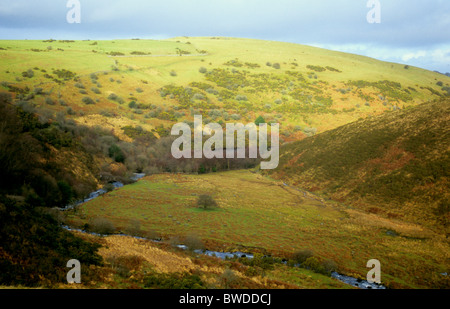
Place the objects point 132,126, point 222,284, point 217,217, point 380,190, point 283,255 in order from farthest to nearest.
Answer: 1. point 132,126
2. point 380,190
3. point 217,217
4. point 283,255
5. point 222,284

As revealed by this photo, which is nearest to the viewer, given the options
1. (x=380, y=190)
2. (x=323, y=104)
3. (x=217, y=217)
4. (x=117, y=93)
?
Result: (x=217, y=217)

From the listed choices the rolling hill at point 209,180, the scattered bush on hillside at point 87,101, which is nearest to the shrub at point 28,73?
the rolling hill at point 209,180

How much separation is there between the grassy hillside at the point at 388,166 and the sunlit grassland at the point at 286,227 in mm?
2577

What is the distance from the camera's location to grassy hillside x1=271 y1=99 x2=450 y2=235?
3428 centimetres

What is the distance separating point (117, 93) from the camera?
8656 cm

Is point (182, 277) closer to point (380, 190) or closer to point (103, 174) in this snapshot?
point (380, 190)

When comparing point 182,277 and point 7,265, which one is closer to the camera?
point 7,265

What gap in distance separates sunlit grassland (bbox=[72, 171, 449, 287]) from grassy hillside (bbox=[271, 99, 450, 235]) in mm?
2577

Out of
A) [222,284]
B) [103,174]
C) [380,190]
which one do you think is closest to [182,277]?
[222,284]

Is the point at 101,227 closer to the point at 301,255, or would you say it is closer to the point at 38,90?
the point at 301,255

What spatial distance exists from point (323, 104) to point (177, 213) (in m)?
79.5

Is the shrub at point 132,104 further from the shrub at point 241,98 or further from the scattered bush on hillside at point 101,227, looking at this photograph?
the scattered bush on hillside at point 101,227

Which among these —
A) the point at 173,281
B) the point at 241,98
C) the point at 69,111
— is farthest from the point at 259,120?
the point at 173,281

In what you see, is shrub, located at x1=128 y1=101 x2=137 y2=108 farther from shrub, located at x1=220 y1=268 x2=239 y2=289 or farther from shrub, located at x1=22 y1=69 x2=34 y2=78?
shrub, located at x1=220 y1=268 x2=239 y2=289
